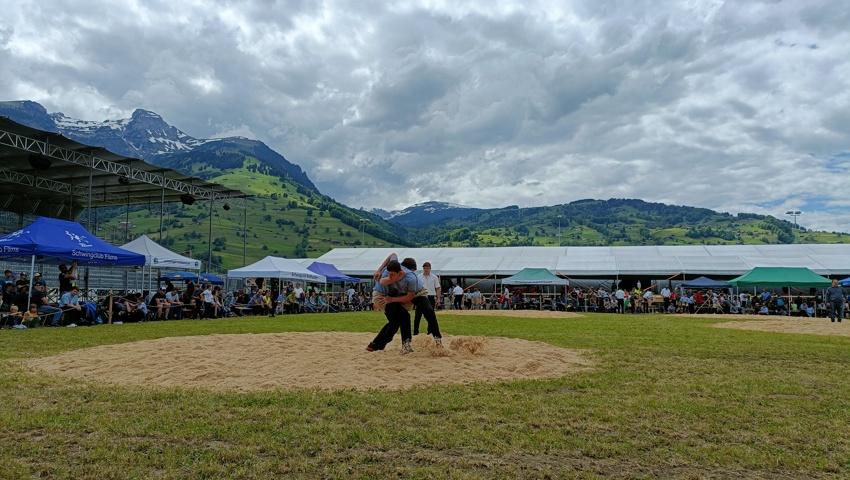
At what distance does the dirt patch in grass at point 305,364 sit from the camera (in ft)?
21.8

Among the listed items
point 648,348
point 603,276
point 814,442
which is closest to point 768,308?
point 603,276

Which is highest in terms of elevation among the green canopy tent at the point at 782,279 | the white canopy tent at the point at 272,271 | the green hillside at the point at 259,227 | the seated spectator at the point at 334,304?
the green hillside at the point at 259,227

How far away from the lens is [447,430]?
179 inches

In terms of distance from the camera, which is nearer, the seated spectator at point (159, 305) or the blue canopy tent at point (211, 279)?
the seated spectator at point (159, 305)

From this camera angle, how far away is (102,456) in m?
3.85

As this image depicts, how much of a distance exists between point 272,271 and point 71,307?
38.3 ft

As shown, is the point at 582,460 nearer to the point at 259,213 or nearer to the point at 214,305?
the point at 214,305

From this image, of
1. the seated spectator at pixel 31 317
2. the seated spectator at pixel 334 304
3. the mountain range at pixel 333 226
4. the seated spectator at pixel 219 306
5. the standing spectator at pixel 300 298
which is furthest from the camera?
the mountain range at pixel 333 226

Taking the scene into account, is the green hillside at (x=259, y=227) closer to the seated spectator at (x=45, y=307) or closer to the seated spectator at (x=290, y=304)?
the seated spectator at (x=290, y=304)

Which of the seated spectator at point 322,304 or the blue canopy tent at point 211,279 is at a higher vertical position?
the blue canopy tent at point 211,279

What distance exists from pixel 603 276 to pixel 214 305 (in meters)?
25.2

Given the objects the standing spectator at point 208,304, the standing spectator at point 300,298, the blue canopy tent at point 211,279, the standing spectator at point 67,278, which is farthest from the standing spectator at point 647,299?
the standing spectator at point 67,278

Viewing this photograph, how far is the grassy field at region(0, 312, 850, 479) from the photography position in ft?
12.2

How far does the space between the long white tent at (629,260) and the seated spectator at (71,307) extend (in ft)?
82.4
